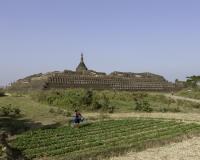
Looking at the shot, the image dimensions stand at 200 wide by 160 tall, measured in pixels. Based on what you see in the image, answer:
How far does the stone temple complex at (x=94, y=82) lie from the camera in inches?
1700

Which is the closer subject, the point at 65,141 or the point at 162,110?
the point at 65,141

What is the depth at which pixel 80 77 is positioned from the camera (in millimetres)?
46344

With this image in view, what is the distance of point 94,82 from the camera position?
46.6 meters

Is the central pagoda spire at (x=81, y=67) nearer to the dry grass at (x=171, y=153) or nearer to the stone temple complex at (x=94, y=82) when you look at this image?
the stone temple complex at (x=94, y=82)

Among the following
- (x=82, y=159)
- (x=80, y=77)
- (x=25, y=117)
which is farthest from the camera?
(x=80, y=77)

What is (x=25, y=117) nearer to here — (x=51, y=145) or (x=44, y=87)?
(x=51, y=145)

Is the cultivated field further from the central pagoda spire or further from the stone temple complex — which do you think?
the central pagoda spire

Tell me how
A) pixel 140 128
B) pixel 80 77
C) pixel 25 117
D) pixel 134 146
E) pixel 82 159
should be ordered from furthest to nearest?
pixel 80 77
pixel 25 117
pixel 140 128
pixel 134 146
pixel 82 159

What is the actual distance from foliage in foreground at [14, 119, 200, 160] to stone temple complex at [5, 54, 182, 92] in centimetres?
2447

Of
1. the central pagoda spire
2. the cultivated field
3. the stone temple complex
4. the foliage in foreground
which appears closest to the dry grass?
the cultivated field

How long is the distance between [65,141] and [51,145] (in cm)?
103

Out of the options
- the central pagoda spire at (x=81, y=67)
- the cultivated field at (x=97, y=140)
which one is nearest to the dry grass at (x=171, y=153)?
the cultivated field at (x=97, y=140)

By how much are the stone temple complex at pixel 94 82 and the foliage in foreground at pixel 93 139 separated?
2447cm

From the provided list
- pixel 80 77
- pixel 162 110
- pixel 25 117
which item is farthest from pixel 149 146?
pixel 80 77
